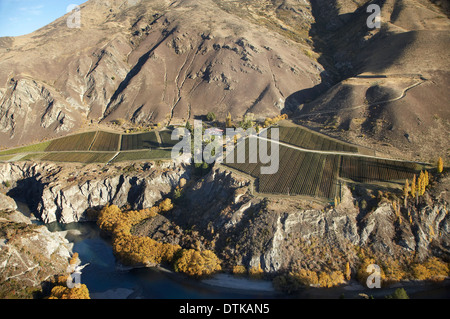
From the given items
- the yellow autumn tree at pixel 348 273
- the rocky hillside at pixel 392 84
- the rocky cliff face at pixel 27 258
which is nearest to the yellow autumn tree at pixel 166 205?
the rocky cliff face at pixel 27 258

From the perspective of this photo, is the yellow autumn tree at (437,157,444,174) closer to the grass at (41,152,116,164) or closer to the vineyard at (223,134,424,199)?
the vineyard at (223,134,424,199)

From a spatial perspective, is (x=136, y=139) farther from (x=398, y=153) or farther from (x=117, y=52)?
(x=398, y=153)

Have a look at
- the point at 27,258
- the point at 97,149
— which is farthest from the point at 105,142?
the point at 27,258

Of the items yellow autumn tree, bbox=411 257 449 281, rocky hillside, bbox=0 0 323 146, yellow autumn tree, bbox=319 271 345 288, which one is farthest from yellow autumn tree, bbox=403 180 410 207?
rocky hillside, bbox=0 0 323 146

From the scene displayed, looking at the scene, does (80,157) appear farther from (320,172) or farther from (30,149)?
(320,172)

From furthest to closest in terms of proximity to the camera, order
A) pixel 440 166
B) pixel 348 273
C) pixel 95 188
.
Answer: pixel 95 188
pixel 440 166
pixel 348 273

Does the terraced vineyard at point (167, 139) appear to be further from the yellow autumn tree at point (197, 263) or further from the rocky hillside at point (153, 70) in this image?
the yellow autumn tree at point (197, 263)
